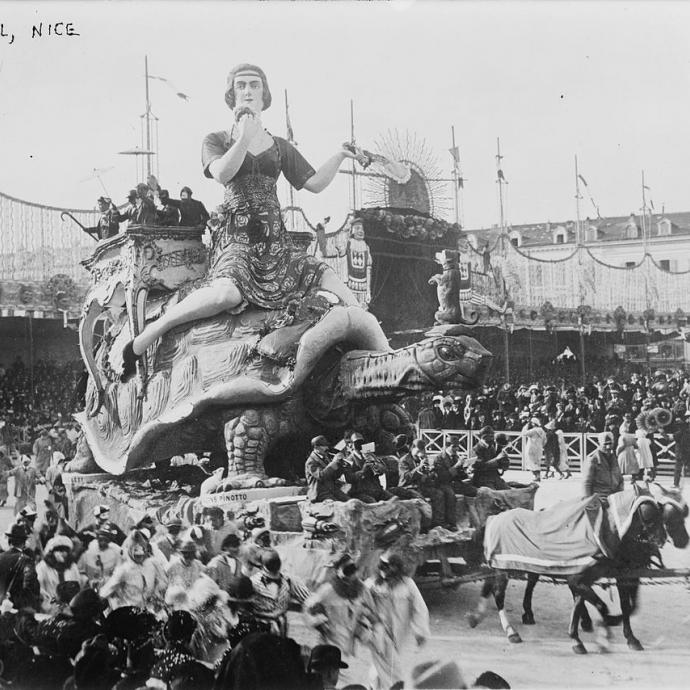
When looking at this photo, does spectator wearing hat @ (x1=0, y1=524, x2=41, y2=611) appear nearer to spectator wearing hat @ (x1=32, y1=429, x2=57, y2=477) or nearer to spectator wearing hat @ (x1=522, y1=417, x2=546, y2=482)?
spectator wearing hat @ (x1=32, y1=429, x2=57, y2=477)

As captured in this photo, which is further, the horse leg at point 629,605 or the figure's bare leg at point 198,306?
the figure's bare leg at point 198,306

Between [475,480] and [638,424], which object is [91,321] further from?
[638,424]

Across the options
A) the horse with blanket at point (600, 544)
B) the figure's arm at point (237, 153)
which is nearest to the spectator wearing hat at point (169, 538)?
the horse with blanket at point (600, 544)

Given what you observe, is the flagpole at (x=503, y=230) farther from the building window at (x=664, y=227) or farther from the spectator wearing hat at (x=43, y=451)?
the spectator wearing hat at (x=43, y=451)

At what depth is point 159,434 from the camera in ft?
20.6

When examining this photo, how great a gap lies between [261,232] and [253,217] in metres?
0.11

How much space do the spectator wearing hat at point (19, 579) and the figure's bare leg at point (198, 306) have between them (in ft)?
5.12

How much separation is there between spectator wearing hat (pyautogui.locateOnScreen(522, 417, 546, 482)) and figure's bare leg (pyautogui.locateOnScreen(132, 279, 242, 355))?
202 centimetres

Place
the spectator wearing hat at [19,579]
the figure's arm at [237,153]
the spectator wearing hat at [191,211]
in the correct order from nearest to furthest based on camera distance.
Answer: the figure's arm at [237,153] → the spectator wearing hat at [19,579] → the spectator wearing hat at [191,211]

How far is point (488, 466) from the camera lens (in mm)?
5750

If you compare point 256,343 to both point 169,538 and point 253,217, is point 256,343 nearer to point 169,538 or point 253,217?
point 253,217

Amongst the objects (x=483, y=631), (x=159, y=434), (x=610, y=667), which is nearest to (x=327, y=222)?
(x=159, y=434)

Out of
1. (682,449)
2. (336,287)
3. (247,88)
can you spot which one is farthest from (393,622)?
(247,88)

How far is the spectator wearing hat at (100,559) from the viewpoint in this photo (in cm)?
593
